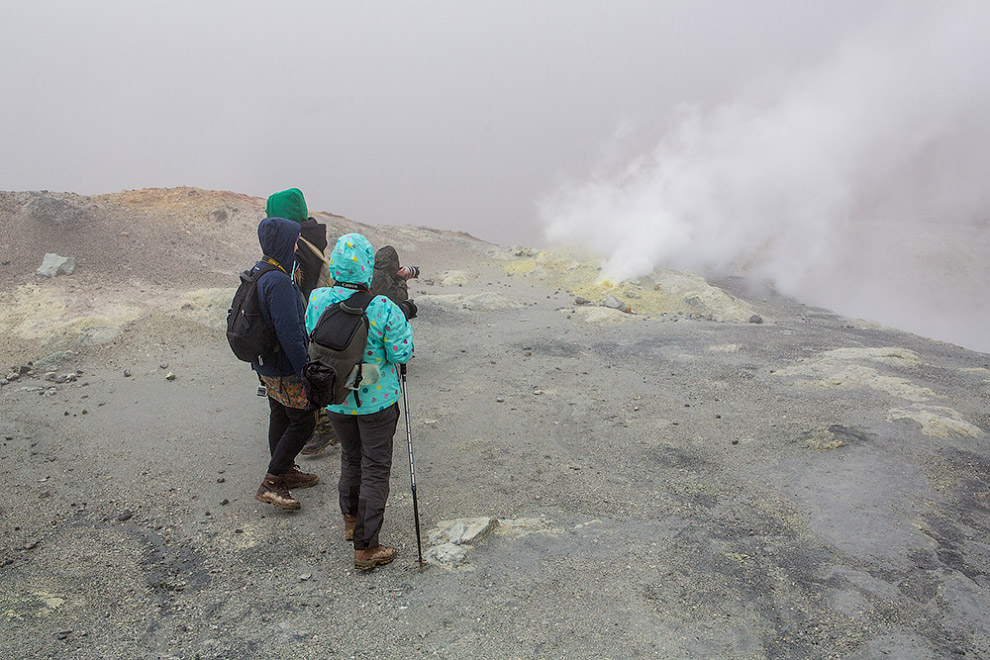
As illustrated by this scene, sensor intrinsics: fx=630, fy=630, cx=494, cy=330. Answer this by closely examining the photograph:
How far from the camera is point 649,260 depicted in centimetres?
1770

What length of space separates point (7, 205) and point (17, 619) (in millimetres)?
12746

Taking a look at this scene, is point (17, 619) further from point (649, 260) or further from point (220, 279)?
point (649, 260)

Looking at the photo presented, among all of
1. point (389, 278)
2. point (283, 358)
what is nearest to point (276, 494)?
point (283, 358)

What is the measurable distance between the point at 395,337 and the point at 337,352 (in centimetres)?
Answer: 35

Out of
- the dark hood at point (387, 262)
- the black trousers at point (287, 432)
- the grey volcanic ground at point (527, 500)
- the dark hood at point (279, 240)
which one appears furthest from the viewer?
the dark hood at point (387, 262)

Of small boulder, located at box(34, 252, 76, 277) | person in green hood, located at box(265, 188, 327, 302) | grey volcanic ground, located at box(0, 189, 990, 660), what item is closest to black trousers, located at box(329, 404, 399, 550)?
grey volcanic ground, located at box(0, 189, 990, 660)

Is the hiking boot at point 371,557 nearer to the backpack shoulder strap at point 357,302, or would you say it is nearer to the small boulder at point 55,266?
the backpack shoulder strap at point 357,302

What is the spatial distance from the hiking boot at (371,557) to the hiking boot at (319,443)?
6.72 ft

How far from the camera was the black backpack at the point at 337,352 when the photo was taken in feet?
11.3

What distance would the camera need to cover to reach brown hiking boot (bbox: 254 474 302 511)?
458cm

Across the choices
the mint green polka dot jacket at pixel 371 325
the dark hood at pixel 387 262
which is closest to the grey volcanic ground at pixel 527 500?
the mint green polka dot jacket at pixel 371 325

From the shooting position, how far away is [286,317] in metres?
4.32

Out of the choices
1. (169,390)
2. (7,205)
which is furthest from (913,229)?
(7,205)

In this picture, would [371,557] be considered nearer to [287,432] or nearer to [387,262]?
[287,432]
